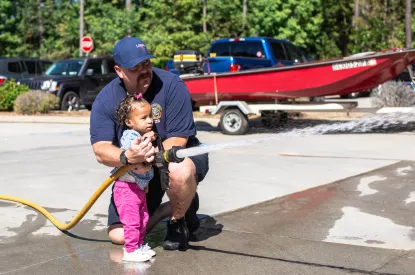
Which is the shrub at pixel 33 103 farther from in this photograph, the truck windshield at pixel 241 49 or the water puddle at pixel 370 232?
the water puddle at pixel 370 232

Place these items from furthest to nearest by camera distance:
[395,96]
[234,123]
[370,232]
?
[395,96], [234,123], [370,232]

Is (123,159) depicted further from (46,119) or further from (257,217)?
(46,119)

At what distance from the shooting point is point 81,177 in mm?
8797

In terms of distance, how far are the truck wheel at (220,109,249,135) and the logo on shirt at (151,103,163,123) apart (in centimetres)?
912

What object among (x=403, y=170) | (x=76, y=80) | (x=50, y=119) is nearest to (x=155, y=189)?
(x=403, y=170)

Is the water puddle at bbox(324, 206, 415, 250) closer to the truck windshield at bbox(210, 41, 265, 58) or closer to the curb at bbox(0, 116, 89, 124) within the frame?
the curb at bbox(0, 116, 89, 124)

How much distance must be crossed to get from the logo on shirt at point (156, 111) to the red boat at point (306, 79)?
349 inches

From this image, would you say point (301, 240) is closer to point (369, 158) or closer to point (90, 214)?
point (90, 214)

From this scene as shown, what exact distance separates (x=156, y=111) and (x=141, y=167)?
0.47m

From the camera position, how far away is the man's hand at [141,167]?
15.6 feet

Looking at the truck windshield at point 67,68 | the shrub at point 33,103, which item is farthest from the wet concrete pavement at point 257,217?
the truck windshield at point 67,68

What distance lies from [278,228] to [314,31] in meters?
39.7

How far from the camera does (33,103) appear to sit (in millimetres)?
20500

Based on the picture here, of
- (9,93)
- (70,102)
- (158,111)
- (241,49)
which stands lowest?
(70,102)
